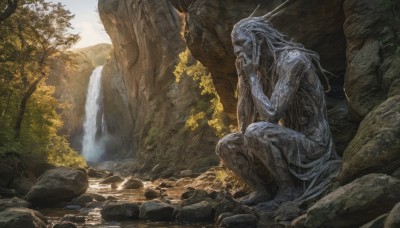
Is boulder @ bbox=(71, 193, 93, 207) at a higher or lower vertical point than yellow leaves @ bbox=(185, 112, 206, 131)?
lower

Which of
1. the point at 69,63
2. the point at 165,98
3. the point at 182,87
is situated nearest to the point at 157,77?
the point at 165,98

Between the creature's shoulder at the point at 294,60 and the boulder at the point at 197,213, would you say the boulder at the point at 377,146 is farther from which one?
the boulder at the point at 197,213

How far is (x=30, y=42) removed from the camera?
818 inches

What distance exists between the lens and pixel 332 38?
974 centimetres

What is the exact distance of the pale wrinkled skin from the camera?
6.27m

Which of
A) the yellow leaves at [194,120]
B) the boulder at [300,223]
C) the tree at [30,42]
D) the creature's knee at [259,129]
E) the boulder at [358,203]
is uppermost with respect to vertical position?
the tree at [30,42]

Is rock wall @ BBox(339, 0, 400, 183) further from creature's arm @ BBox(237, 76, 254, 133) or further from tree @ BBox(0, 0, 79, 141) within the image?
tree @ BBox(0, 0, 79, 141)

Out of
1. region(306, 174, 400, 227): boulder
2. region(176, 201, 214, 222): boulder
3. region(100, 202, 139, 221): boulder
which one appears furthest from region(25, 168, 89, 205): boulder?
region(306, 174, 400, 227): boulder

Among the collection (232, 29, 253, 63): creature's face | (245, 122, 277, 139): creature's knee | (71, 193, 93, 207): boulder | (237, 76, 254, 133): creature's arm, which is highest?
(232, 29, 253, 63): creature's face

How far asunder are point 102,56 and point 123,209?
272 feet

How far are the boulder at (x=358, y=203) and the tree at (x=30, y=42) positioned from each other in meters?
12.0

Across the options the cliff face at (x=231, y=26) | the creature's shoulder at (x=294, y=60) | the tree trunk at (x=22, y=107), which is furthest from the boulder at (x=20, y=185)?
the creature's shoulder at (x=294, y=60)

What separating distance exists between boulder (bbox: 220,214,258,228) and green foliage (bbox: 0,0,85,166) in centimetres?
919

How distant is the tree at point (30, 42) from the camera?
49.1 feet
